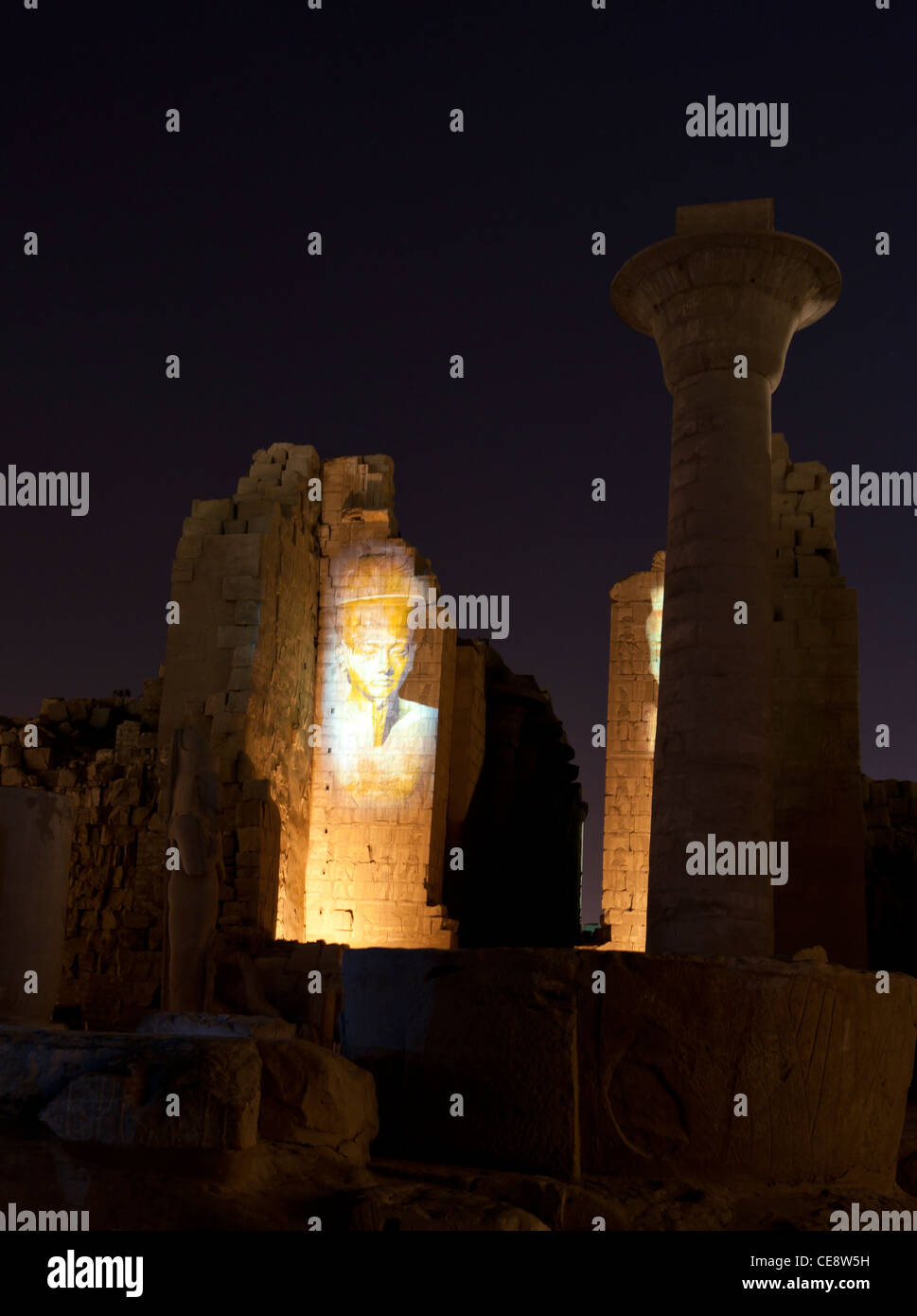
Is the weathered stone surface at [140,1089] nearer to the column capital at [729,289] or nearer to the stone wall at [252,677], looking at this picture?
the column capital at [729,289]


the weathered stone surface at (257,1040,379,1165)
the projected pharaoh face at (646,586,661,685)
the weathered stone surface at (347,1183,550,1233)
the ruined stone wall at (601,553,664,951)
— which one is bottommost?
the weathered stone surface at (347,1183,550,1233)

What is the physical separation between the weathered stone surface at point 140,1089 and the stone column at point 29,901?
6112 millimetres

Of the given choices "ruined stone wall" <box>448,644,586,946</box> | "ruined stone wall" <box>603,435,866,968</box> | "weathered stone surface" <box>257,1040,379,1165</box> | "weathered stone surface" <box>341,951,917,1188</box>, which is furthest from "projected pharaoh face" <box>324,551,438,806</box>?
"weathered stone surface" <box>257,1040,379,1165</box>

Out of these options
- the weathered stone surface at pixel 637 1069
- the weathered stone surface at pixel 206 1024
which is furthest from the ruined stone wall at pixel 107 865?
the weathered stone surface at pixel 637 1069

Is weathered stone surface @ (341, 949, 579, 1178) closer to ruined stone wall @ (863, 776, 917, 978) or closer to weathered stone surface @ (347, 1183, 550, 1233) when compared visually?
weathered stone surface @ (347, 1183, 550, 1233)

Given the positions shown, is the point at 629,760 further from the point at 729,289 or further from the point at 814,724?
the point at 729,289

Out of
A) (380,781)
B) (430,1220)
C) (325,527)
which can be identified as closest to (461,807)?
(380,781)

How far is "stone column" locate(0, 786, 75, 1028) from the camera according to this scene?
10.6 m

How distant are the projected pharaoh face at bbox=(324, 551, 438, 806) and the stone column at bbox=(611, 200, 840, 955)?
895 centimetres

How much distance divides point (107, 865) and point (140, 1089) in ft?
43.7

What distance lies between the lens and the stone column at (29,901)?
10.6 meters

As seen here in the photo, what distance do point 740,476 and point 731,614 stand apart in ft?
4.17

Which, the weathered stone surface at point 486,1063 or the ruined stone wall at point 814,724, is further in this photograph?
the ruined stone wall at point 814,724

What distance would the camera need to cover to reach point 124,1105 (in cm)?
445
